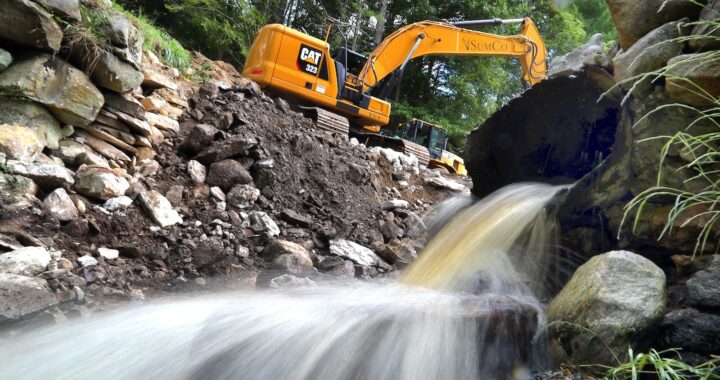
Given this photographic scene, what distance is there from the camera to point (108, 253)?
345cm

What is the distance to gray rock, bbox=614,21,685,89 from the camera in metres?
2.45

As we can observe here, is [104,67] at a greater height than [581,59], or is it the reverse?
[581,59]

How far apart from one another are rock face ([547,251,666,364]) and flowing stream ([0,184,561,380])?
0.20 metres

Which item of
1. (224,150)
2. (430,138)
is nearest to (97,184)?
(224,150)

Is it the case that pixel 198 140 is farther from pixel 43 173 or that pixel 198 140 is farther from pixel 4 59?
pixel 4 59

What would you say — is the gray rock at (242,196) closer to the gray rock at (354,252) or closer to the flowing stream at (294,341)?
the gray rock at (354,252)

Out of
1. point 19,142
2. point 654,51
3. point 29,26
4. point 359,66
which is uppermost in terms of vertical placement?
point 359,66

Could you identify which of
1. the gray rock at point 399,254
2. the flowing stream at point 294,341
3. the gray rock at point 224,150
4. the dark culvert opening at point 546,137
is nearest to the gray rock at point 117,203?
the gray rock at point 224,150

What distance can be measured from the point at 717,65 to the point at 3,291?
3624mm

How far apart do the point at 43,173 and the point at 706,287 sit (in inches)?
164

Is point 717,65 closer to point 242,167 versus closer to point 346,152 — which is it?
point 242,167

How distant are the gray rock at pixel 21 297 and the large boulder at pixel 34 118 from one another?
1630 millimetres

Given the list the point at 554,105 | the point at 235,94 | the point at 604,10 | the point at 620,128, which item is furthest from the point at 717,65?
the point at 604,10

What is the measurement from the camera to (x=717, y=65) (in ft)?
6.75
